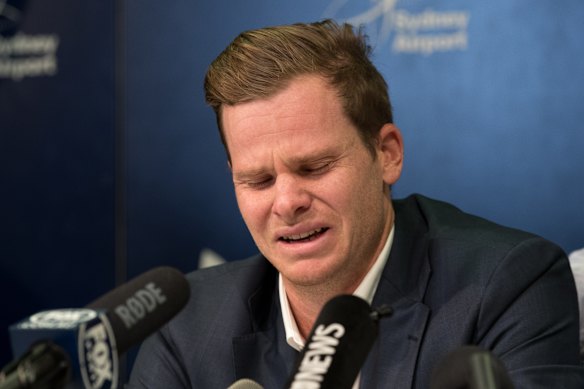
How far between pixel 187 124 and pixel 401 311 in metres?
1.45

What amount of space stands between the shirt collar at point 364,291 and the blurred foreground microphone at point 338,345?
2.74 ft

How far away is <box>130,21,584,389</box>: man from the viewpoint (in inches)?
70.7

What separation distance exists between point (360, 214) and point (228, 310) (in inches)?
14.7

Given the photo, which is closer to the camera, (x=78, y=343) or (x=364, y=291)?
(x=78, y=343)

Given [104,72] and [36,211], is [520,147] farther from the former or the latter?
[36,211]

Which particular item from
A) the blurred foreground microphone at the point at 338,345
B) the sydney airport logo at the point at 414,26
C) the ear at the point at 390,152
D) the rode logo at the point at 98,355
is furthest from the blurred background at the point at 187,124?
the rode logo at the point at 98,355

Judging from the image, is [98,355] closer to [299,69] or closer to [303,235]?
[303,235]

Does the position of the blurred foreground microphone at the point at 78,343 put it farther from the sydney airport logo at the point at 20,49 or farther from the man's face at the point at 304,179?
the sydney airport logo at the point at 20,49

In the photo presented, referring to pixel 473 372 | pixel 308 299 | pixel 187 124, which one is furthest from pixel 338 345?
pixel 187 124

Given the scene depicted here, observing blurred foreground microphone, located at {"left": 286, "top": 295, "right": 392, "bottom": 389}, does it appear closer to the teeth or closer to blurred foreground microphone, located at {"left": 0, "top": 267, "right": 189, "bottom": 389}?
blurred foreground microphone, located at {"left": 0, "top": 267, "right": 189, "bottom": 389}

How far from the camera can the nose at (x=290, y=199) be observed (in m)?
1.78

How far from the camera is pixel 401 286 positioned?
193 centimetres

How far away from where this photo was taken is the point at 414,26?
109 inches

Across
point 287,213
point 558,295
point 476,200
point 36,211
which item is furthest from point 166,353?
point 36,211
